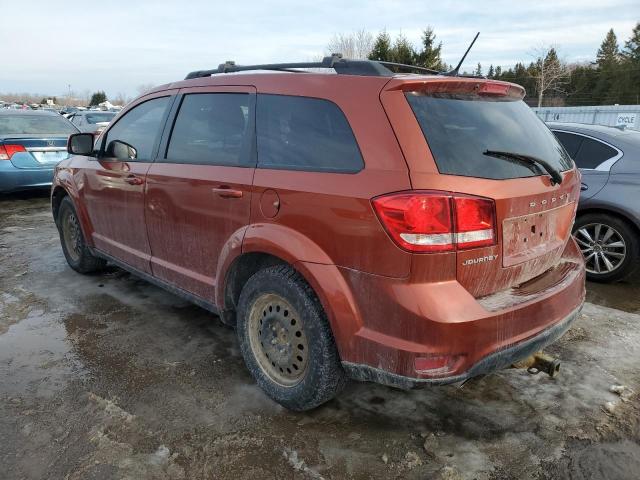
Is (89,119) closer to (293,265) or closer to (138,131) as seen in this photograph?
(138,131)

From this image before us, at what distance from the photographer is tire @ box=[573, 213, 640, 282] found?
15.5 ft

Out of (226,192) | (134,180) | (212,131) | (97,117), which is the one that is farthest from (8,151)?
(97,117)

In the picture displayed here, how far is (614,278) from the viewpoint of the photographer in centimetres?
490

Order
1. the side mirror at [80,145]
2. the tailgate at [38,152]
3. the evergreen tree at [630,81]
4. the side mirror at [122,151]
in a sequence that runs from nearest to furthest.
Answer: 1. the side mirror at [122,151]
2. the side mirror at [80,145]
3. the tailgate at [38,152]
4. the evergreen tree at [630,81]

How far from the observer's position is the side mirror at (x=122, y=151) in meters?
3.88

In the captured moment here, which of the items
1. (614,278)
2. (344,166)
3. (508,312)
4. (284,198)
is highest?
(344,166)

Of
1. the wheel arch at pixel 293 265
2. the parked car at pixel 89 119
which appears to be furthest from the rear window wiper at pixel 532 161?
the parked car at pixel 89 119

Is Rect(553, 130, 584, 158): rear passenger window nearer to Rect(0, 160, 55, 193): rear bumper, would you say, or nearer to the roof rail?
the roof rail

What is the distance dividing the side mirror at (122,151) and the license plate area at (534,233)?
281 cm

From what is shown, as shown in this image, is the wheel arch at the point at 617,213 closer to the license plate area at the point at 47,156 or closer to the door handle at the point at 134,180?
the door handle at the point at 134,180

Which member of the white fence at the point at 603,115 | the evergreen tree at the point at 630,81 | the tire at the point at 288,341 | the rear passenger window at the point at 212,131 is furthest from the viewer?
the evergreen tree at the point at 630,81

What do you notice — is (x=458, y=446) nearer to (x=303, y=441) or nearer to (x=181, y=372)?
(x=303, y=441)

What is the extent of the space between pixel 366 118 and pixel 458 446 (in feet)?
5.47

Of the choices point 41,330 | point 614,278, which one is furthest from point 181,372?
point 614,278
